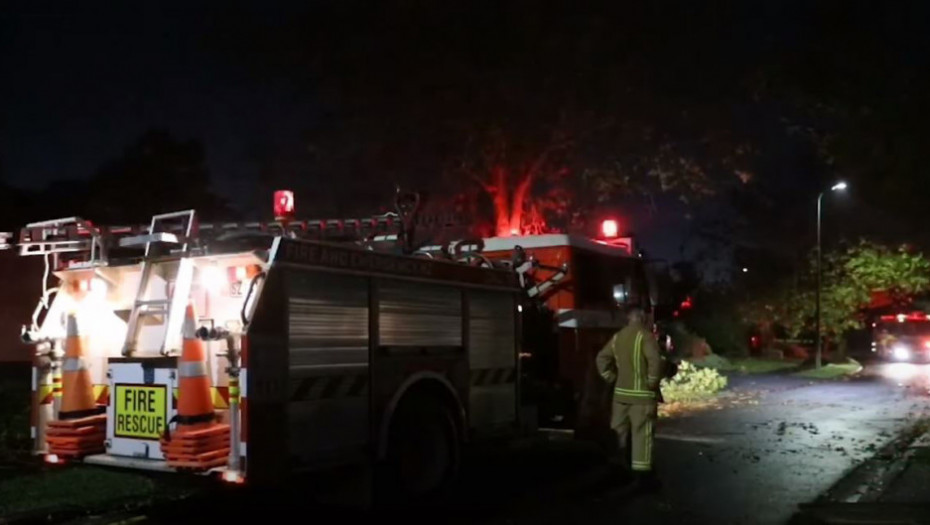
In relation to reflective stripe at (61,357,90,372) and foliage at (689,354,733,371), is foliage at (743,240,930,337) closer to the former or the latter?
foliage at (689,354,733,371)

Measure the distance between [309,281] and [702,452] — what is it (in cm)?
657

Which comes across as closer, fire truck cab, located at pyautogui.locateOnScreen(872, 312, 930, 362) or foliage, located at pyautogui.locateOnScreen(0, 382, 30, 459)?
foliage, located at pyautogui.locateOnScreen(0, 382, 30, 459)

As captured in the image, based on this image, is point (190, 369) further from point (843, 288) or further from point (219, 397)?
point (843, 288)

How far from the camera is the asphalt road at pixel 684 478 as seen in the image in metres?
8.09

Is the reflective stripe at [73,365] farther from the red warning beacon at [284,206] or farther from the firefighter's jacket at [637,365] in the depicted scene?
the firefighter's jacket at [637,365]

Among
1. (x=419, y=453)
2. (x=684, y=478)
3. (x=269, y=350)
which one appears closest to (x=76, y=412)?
(x=269, y=350)

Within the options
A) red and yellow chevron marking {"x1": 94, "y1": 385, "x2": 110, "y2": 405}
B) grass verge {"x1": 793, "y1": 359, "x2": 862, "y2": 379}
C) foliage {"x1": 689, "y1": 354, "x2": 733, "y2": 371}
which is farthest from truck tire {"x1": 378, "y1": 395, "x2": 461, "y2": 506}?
foliage {"x1": 689, "y1": 354, "x2": 733, "y2": 371}

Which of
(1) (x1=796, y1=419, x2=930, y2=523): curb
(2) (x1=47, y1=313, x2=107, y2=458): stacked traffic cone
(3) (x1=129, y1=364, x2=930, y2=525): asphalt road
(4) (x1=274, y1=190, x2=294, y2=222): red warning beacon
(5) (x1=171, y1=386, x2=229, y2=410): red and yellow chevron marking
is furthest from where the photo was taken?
(4) (x1=274, y1=190, x2=294, y2=222): red warning beacon

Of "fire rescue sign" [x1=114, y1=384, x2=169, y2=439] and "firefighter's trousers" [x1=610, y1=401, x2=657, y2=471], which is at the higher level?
"fire rescue sign" [x1=114, y1=384, x2=169, y2=439]

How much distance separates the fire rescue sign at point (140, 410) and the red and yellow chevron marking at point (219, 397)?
10cm

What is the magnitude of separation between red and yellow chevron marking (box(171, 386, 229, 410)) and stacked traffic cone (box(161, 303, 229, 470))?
0.04 m

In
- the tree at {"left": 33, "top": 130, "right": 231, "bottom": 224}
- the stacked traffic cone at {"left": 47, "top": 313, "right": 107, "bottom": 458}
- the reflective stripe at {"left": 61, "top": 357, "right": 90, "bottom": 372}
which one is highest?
the tree at {"left": 33, "top": 130, "right": 231, "bottom": 224}

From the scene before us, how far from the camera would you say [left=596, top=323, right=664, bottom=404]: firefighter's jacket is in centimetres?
899

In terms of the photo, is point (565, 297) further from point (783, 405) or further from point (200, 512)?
point (783, 405)
